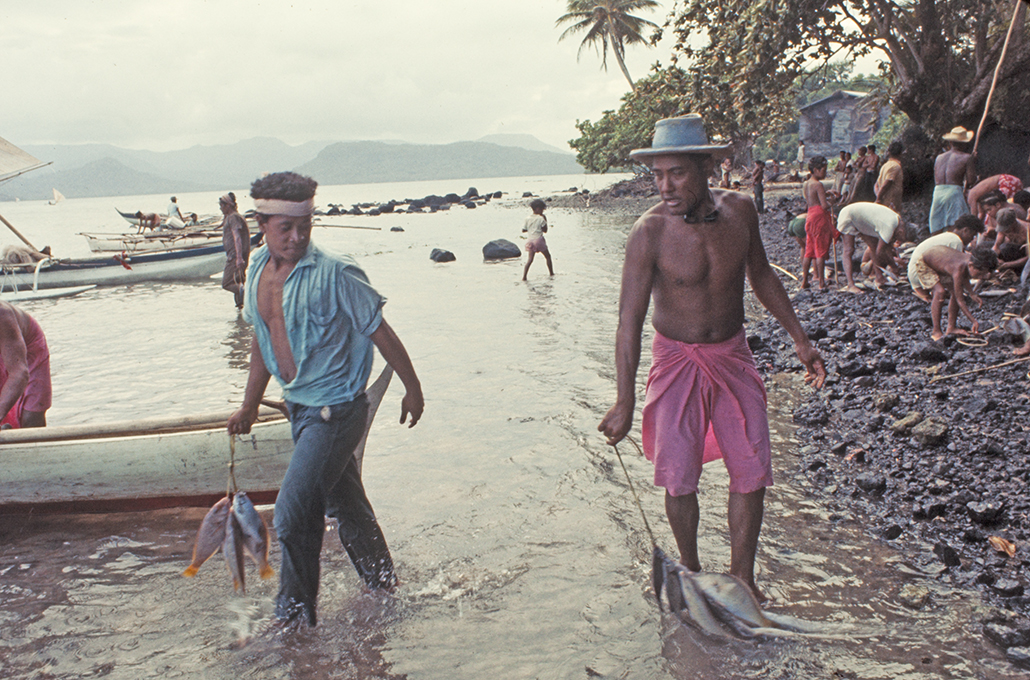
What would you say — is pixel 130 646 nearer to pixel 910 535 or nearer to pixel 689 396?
pixel 689 396

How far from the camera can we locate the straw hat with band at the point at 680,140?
2.96 m

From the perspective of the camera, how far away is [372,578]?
3.69 m

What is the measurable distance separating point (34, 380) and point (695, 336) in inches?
160

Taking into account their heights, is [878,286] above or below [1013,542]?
above

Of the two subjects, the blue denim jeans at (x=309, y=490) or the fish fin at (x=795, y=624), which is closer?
the blue denim jeans at (x=309, y=490)

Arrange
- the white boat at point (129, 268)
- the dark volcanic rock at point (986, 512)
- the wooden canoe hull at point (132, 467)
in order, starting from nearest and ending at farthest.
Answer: the dark volcanic rock at point (986, 512)
the wooden canoe hull at point (132, 467)
the white boat at point (129, 268)

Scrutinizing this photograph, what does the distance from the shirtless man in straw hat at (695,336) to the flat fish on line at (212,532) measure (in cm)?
179

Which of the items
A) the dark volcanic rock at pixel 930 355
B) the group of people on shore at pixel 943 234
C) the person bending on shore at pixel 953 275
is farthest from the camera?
the group of people on shore at pixel 943 234

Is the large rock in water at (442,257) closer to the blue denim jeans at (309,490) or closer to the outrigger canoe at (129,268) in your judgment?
the outrigger canoe at (129,268)

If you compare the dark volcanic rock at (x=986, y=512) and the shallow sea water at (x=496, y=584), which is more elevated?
the dark volcanic rock at (x=986, y=512)

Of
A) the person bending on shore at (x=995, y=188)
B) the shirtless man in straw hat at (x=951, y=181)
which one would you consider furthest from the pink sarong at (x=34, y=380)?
the person bending on shore at (x=995, y=188)

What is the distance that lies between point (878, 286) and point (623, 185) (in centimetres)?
4384

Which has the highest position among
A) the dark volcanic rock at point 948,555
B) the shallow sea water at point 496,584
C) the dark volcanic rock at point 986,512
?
the dark volcanic rock at point 986,512

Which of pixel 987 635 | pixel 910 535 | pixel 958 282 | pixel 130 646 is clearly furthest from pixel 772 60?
pixel 130 646
